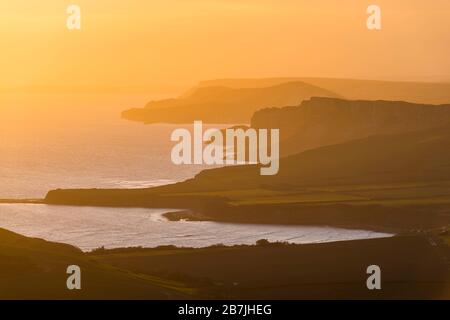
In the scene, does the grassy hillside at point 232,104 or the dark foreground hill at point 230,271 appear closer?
the dark foreground hill at point 230,271

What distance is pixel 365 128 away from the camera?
8662 cm

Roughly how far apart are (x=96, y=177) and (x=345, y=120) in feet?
57.6

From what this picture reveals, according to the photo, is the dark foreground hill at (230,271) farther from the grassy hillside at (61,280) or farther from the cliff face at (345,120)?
the cliff face at (345,120)

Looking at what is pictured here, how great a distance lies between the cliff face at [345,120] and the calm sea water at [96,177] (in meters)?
7.99

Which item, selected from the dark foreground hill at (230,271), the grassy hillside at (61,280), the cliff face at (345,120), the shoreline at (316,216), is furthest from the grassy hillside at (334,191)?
the grassy hillside at (61,280)

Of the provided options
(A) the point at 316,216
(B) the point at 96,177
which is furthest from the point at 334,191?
(B) the point at 96,177

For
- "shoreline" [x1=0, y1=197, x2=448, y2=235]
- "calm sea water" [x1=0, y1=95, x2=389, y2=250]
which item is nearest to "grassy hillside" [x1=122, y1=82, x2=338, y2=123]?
"calm sea water" [x1=0, y1=95, x2=389, y2=250]

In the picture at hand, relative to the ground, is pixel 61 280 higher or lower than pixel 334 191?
lower

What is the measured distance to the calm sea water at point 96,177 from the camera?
48688mm

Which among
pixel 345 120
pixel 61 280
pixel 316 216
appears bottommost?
pixel 61 280

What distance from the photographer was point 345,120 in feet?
289

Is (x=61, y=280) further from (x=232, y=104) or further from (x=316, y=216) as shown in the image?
(x=232, y=104)

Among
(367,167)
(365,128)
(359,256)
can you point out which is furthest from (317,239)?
(365,128)

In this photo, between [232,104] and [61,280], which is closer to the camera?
[61,280]
